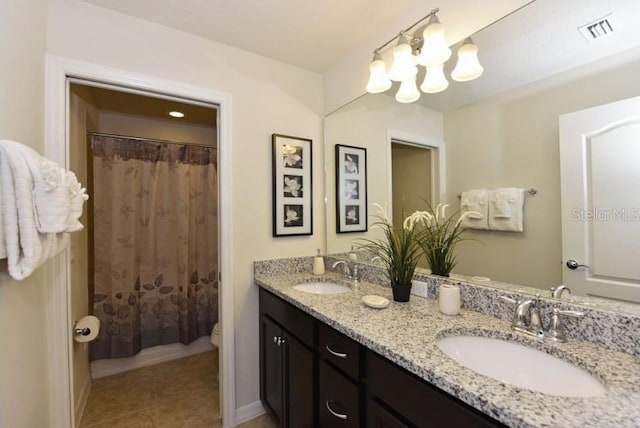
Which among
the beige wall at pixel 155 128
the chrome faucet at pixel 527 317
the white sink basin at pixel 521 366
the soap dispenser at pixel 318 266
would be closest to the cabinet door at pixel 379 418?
the white sink basin at pixel 521 366

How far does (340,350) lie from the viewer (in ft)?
3.56

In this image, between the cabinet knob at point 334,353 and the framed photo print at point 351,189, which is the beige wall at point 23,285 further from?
the framed photo print at point 351,189

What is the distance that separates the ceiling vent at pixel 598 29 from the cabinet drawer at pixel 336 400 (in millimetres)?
1461

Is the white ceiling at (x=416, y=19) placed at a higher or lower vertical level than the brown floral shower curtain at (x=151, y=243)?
higher

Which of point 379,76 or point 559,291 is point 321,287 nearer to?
point 559,291

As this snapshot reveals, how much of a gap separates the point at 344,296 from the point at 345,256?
21.3 inches

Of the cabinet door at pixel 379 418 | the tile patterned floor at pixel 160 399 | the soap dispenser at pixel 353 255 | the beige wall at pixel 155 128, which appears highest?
the beige wall at pixel 155 128

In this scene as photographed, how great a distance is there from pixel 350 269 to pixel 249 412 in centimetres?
112

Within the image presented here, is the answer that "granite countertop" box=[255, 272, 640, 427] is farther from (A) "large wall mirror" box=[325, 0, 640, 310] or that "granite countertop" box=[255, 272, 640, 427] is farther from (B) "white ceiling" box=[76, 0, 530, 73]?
(B) "white ceiling" box=[76, 0, 530, 73]

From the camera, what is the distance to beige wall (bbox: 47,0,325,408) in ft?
4.58

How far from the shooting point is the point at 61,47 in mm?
1317

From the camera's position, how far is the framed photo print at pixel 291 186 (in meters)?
1.88

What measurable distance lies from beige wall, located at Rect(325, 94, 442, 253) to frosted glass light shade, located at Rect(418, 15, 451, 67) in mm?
244

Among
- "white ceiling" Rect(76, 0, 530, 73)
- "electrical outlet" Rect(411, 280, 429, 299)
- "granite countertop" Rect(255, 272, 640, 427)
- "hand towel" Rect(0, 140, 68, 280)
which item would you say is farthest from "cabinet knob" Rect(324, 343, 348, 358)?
"white ceiling" Rect(76, 0, 530, 73)
